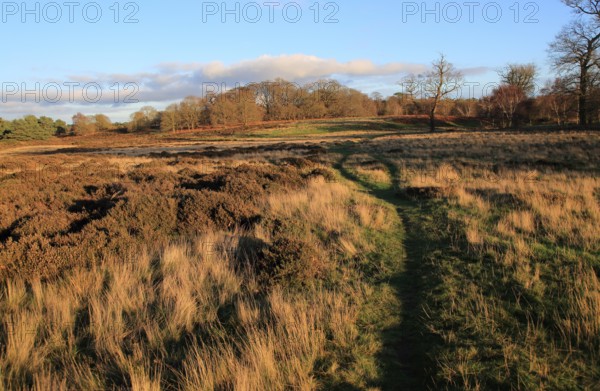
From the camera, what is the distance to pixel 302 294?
4.67 m

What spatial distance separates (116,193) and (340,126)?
219 feet

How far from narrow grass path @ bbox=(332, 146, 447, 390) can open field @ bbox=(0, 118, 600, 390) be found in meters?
0.02

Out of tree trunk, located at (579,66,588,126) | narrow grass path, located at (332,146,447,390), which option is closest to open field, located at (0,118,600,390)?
narrow grass path, located at (332,146,447,390)

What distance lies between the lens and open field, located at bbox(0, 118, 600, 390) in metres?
3.15

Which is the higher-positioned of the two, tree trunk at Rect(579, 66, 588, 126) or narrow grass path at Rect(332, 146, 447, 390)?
tree trunk at Rect(579, 66, 588, 126)

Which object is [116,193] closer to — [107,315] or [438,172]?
[107,315]

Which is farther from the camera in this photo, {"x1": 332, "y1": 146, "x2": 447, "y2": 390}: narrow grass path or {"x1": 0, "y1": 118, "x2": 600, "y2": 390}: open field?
{"x1": 332, "y1": 146, "x2": 447, "y2": 390}: narrow grass path

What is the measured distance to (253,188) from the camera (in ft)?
36.8

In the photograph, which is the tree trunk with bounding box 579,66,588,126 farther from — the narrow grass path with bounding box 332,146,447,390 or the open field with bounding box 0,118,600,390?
the narrow grass path with bounding box 332,146,447,390

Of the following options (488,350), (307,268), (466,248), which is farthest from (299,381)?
(466,248)

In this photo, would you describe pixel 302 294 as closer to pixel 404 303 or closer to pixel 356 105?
pixel 404 303

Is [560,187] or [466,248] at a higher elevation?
[560,187]

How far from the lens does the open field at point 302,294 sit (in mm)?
3146

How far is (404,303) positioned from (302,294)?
1324mm
